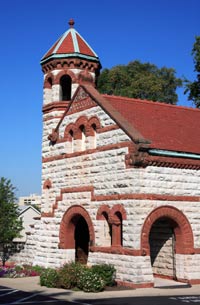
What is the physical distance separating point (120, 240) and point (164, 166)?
11.6ft

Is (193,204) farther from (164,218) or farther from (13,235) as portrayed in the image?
(13,235)

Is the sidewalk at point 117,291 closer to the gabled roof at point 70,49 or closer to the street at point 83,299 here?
the street at point 83,299

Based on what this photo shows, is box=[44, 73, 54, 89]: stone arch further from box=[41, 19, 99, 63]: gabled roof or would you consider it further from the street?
the street

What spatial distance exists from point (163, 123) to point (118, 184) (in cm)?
417

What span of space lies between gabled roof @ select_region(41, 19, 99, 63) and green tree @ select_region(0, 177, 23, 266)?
8.98m

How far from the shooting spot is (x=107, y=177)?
20047 millimetres

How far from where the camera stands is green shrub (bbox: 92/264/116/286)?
58.6 feet

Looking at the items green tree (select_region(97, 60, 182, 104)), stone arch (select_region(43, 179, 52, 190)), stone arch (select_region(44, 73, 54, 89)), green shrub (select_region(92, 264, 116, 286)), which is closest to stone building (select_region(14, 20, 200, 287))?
stone arch (select_region(43, 179, 52, 190))

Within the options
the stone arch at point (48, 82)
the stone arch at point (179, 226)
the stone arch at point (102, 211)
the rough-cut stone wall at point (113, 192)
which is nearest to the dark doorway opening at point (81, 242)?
the rough-cut stone wall at point (113, 192)

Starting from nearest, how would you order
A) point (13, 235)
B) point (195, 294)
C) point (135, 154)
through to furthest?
point (195, 294), point (135, 154), point (13, 235)

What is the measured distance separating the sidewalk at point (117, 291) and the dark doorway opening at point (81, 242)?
437 centimetres

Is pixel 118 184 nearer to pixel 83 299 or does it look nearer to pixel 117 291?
pixel 117 291

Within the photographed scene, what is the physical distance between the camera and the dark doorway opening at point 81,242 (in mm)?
23719

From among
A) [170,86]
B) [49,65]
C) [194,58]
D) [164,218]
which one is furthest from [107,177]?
[170,86]
